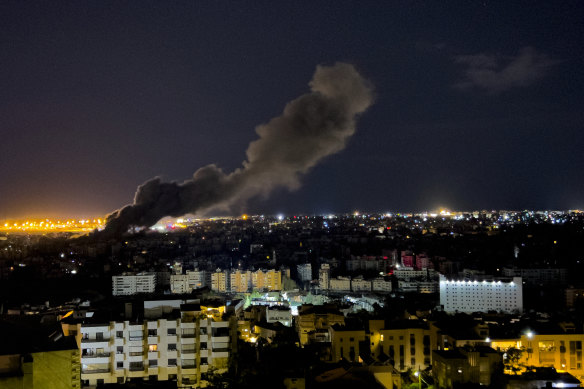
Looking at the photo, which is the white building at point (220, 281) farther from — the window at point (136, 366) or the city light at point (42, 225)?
the city light at point (42, 225)

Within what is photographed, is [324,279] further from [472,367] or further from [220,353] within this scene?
[220,353]

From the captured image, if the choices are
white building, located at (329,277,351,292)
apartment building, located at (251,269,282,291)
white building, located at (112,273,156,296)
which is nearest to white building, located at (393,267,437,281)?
white building, located at (329,277,351,292)

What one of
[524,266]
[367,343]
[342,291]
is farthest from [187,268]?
[367,343]

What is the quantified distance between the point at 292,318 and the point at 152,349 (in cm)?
802

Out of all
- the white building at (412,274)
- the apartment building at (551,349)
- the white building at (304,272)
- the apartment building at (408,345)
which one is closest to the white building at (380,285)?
the white building at (412,274)

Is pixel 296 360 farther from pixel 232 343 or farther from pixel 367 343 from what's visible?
pixel 367 343

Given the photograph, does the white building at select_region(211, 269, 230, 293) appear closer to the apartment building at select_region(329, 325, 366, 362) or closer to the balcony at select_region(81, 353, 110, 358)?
the apartment building at select_region(329, 325, 366, 362)

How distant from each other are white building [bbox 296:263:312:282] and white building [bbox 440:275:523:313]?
38.2 ft

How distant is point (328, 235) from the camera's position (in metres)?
49.9

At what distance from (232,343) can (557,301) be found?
1528cm

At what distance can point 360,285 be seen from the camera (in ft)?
92.7

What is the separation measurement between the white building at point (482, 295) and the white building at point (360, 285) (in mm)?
7820

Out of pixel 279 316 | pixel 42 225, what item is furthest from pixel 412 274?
pixel 42 225

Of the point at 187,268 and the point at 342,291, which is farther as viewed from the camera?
the point at 187,268
